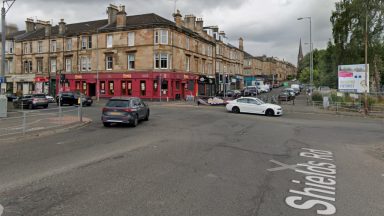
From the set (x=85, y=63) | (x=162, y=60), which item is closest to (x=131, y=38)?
(x=162, y=60)

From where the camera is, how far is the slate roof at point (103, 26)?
153ft

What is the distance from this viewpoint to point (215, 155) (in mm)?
9805

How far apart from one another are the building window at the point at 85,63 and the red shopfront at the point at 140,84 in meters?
1.13

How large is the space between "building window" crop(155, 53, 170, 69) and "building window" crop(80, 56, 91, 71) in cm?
1227

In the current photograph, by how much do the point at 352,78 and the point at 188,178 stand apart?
29.5m

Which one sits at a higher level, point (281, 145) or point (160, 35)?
point (160, 35)

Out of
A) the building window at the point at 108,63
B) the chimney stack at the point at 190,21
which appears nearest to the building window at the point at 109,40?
the building window at the point at 108,63

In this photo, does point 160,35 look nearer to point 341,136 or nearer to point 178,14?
point 178,14

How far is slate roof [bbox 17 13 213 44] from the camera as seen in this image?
46750 mm

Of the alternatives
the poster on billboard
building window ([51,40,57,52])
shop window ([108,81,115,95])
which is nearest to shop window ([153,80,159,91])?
shop window ([108,81,115,95])

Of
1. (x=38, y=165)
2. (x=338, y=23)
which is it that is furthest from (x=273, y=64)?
(x=38, y=165)

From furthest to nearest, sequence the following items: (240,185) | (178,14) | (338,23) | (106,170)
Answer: (178,14) < (338,23) < (106,170) < (240,185)

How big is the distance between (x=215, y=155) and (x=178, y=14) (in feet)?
138

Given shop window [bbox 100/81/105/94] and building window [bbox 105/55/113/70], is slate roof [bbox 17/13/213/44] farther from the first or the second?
shop window [bbox 100/81/105/94]
